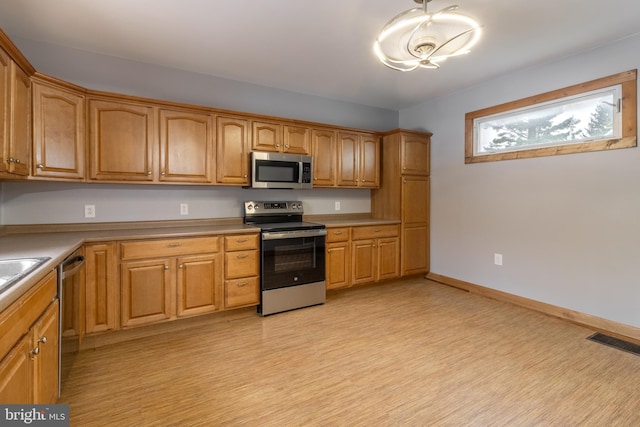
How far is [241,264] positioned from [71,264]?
135cm

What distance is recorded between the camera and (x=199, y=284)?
286 centimetres

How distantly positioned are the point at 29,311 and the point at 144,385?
3.31 feet

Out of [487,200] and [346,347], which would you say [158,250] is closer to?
[346,347]

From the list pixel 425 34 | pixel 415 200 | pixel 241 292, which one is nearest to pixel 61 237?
pixel 241 292

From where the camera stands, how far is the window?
8.82 ft

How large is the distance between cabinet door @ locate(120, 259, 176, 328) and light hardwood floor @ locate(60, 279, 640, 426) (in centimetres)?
22

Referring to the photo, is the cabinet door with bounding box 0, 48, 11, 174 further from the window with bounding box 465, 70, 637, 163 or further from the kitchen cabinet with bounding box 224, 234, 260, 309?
the window with bounding box 465, 70, 637, 163

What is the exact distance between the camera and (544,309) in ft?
10.5

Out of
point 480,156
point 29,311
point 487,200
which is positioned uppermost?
point 480,156

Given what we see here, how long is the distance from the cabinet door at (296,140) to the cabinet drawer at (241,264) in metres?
1.27

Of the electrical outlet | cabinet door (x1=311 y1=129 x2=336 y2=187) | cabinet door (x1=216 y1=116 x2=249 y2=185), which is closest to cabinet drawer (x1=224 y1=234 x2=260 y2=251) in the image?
cabinet door (x1=216 y1=116 x2=249 y2=185)

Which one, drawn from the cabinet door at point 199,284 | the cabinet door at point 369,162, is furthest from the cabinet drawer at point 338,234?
the cabinet door at point 199,284

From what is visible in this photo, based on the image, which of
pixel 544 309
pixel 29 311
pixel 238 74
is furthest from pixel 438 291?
pixel 29 311

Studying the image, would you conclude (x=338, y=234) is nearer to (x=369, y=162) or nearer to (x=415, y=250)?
(x=369, y=162)
